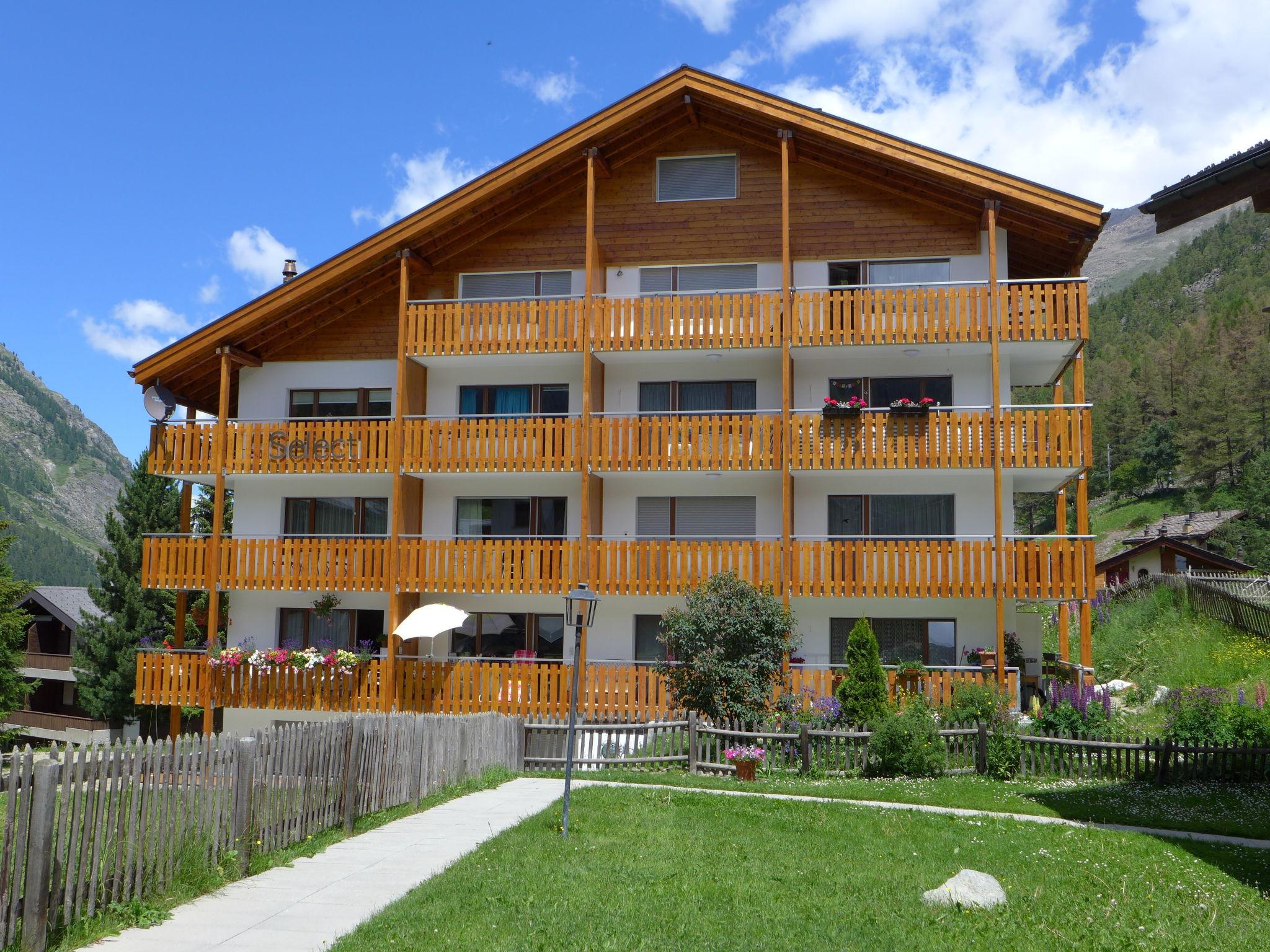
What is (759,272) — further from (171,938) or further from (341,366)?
(171,938)

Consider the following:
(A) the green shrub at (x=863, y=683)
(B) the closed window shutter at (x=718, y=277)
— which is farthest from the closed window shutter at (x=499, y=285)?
(A) the green shrub at (x=863, y=683)

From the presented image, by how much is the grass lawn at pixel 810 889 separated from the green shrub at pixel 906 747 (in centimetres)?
416

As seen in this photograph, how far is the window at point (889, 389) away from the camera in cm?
2453

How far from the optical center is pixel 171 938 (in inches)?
328

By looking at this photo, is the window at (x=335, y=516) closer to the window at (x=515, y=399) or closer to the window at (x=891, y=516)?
the window at (x=515, y=399)

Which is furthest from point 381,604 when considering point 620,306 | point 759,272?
point 759,272

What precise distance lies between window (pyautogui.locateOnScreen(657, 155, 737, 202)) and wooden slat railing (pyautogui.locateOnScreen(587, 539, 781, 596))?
8021 millimetres

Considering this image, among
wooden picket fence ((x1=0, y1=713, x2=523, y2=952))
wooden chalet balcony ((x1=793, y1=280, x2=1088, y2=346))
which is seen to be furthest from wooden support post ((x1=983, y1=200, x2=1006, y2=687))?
wooden picket fence ((x1=0, y1=713, x2=523, y2=952))

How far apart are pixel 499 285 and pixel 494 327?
2.06m

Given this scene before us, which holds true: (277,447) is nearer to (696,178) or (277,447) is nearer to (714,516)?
(714,516)

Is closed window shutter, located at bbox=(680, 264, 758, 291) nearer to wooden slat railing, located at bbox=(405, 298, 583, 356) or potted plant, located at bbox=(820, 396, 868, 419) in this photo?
wooden slat railing, located at bbox=(405, 298, 583, 356)

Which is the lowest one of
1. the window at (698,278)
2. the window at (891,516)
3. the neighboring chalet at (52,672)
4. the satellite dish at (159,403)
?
the neighboring chalet at (52,672)

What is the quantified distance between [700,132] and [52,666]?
1885 inches

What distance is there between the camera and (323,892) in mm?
9867
